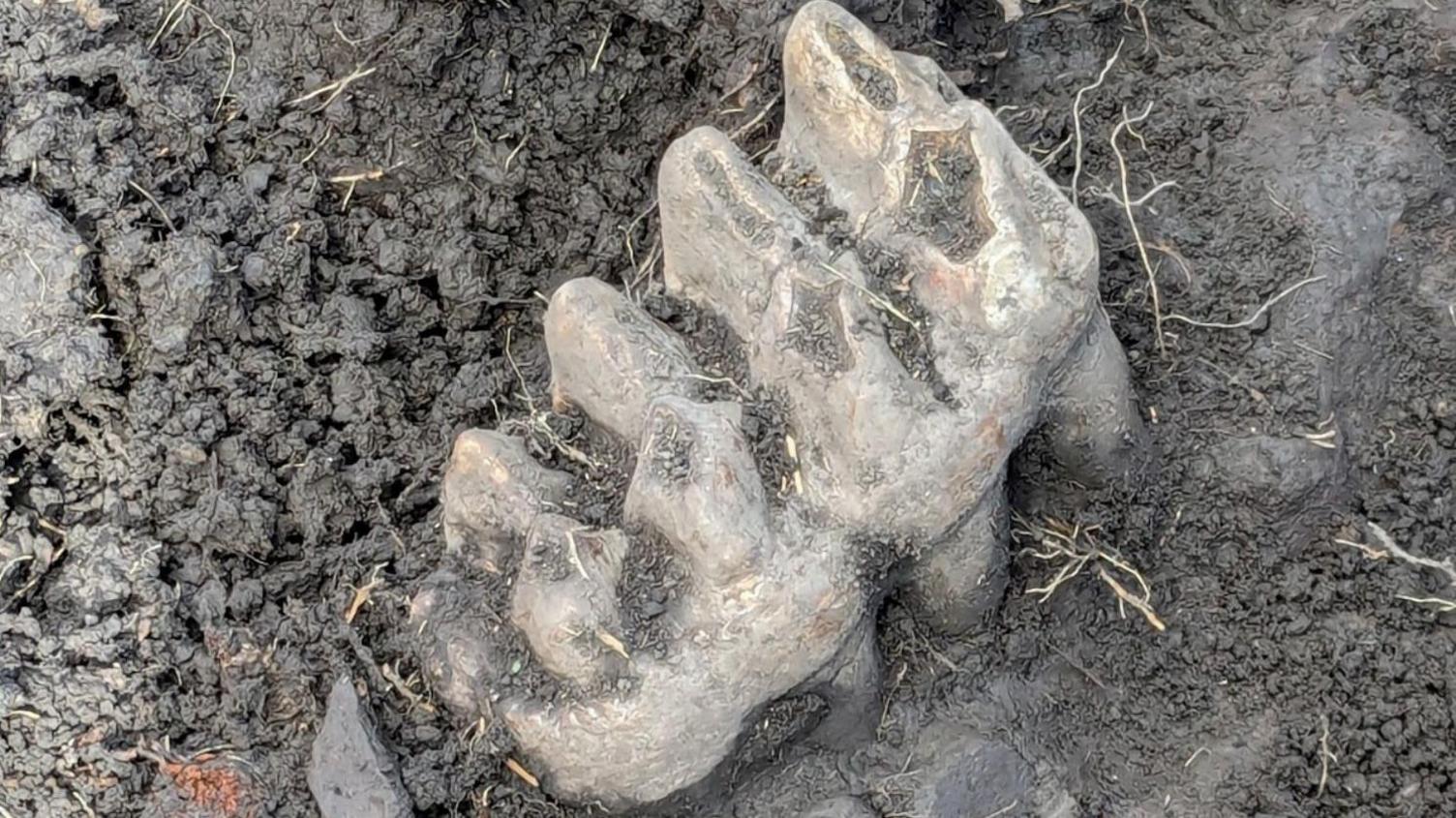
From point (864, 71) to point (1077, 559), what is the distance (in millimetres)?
755

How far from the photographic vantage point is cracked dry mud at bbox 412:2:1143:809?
1.79 metres

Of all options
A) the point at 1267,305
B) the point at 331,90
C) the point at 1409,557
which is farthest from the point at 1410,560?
the point at 331,90

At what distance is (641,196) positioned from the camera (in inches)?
92.7

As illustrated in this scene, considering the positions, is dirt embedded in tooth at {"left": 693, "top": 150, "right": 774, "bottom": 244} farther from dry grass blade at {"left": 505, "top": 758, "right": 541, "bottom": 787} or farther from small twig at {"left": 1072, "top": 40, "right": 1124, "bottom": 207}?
dry grass blade at {"left": 505, "top": 758, "right": 541, "bottom": 787}

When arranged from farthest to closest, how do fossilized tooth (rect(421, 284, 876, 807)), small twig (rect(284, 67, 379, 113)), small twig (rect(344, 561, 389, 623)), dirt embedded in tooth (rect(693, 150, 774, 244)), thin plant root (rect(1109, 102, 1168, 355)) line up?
small twig (rect(284, 67, 379, 113)) → thin plant root (rect(1109, 102, 1168, 355)) → small twig (rect(344, 561, 389, 623)) → dirt embedded in tooth (rect(693, 150, 774, 244)) → fossilized tooth (rect(421, 284, 876, 807))

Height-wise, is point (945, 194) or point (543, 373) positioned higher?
point (945, 194)

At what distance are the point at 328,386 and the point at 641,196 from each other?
59cm

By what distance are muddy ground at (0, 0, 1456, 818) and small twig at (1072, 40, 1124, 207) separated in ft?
0.05

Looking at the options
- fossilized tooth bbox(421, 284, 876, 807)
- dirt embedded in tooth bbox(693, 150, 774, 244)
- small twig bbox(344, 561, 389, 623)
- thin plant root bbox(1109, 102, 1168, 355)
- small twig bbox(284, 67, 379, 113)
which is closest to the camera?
fossilized tooth bbox(421, 284, 876, 807)

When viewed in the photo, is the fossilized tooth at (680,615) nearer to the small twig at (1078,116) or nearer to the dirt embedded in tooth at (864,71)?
the dirt embedded in tooth at (864,71)

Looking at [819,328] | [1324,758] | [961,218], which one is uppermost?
[961,218]

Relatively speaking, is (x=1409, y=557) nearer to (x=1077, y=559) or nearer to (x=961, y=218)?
(x=1077, y=559)

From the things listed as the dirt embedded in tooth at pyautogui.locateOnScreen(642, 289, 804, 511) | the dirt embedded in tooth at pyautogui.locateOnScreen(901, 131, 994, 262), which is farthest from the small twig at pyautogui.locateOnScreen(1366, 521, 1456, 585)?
the dirt embedded in tooth at pyautogui.locateOnScreen(642, 289, 804, 511)

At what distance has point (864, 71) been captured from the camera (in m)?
1.92
